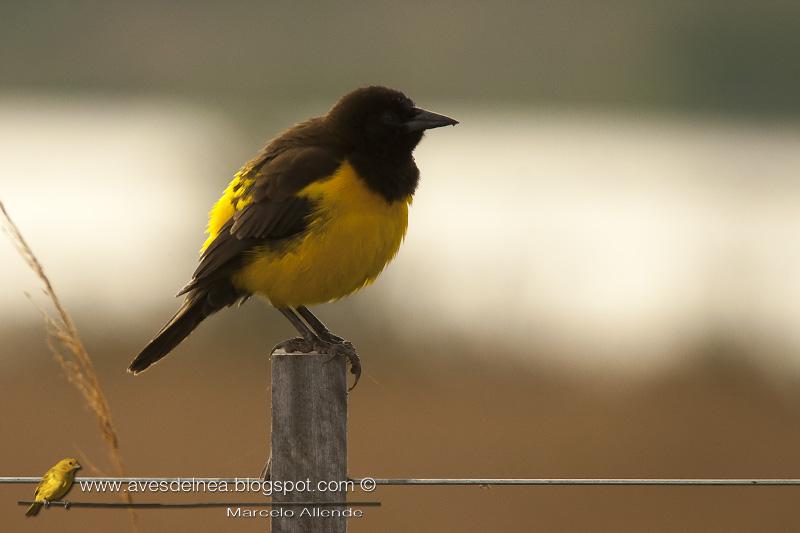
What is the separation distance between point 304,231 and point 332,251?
0.43 feet

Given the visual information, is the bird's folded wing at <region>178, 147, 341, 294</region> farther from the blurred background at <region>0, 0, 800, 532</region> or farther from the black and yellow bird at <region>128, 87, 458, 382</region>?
the blurred background at <region>0, 0, 800, 532</region>

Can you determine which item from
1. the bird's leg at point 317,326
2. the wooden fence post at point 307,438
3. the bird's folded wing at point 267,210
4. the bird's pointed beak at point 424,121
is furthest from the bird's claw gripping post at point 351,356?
the bird's pointed beak at point 424,121

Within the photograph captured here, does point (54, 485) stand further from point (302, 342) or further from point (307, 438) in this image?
point (302, 342)

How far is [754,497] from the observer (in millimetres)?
9281

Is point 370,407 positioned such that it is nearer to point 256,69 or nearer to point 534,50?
point 256,69

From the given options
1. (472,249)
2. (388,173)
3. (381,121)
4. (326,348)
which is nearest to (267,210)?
(388,173)

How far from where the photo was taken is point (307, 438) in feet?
12.4

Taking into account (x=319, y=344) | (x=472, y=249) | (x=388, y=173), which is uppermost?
(x=472, y=249)

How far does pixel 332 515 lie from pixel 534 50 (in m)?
25.1

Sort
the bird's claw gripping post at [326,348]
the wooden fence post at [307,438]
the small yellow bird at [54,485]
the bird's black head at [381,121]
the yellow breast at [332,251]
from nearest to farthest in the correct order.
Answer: the wooden fence post at [307,438], the small yellow bird at [54,485], the bird's claw gripping post at [326,348], the yellow breast at [332,251], the bird's black head at [381,121]

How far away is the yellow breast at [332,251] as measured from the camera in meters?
4.94

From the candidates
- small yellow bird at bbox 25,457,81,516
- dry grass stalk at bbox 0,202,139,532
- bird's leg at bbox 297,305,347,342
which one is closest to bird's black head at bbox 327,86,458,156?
bird's leg at bbox 297,305,347,342

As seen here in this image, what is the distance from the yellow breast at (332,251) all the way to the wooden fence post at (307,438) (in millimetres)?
1156

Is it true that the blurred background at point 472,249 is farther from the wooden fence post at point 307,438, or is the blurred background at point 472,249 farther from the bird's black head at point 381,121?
the bird's black head at point 381,121
